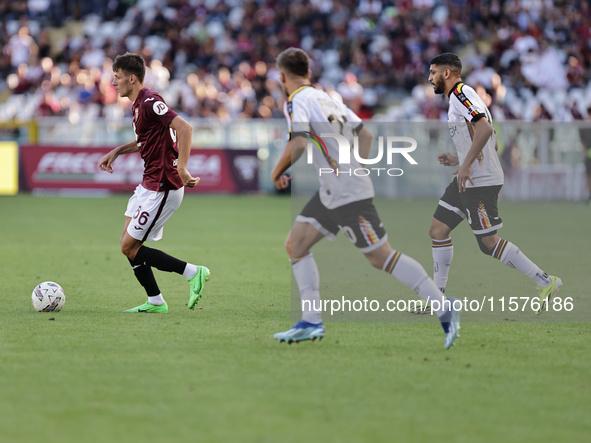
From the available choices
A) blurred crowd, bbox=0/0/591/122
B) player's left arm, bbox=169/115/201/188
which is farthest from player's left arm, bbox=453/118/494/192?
blurred crowd, bbox=0/0/591/122

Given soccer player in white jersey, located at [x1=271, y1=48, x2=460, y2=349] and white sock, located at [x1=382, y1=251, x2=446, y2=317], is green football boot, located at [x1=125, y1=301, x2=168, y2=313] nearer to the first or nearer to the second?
soccer player in white jersey, located at [x1=271, y1=48, x2=460, y2=349]

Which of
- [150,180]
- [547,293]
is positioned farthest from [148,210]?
[547,293]

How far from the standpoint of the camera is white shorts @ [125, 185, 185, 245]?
25.3 feet

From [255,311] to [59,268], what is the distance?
12.3 feet

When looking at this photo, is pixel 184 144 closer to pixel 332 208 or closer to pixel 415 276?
pixel 332 208

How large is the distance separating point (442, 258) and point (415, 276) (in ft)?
6.19

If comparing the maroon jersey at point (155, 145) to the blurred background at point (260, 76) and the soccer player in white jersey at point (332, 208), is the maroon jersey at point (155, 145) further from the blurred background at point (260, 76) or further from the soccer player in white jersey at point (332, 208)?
the blurred background at point (260, 76)

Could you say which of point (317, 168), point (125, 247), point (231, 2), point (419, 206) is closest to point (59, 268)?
point (125, 247)

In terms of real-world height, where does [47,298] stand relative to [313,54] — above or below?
below

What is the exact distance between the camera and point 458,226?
8328 mm

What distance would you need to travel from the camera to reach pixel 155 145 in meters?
7.74

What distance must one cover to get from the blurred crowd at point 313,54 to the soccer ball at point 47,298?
17303 millimetres

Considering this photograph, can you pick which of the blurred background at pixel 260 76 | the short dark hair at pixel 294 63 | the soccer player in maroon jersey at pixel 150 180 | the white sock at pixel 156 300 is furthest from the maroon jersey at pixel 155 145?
the blurred background at pixel 260 76

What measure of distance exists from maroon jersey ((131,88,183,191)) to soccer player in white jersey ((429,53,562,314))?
2221 millimetres
